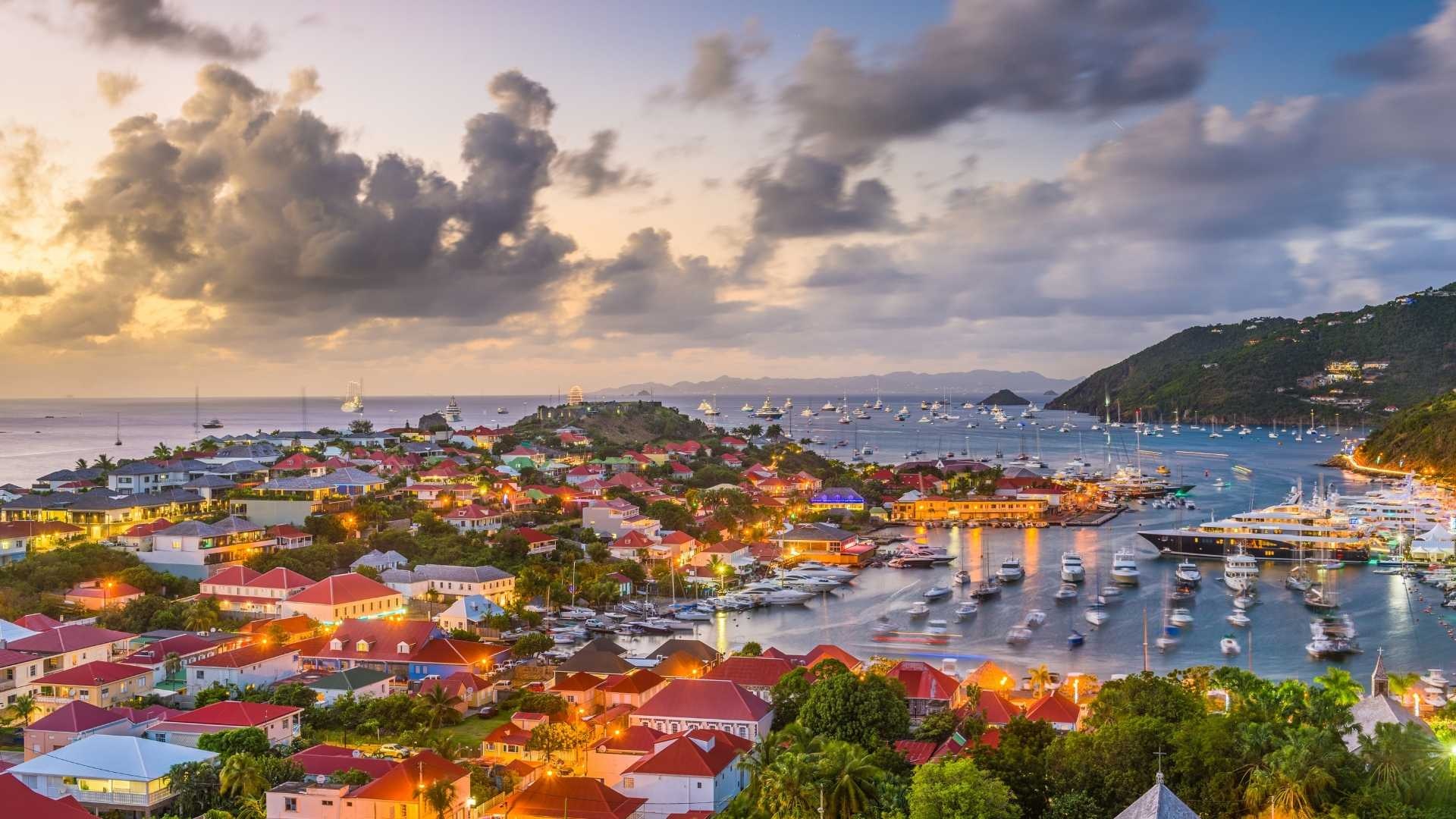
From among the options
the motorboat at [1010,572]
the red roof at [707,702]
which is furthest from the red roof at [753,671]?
the motorboat at [1010,572]

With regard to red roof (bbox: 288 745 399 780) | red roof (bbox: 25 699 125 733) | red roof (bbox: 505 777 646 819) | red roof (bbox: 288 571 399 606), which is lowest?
red roof (bbox: 505 777 646 819)

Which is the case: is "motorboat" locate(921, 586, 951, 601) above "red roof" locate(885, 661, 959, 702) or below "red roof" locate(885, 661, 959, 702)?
below

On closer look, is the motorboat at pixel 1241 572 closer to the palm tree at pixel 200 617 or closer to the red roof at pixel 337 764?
the red roof at pixel 337 764

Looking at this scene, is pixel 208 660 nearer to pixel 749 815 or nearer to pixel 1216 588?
pixel 749 815

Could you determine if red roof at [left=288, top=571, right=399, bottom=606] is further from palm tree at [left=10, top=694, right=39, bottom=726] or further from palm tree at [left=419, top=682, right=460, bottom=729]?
palm tree at [left=10, top=694, right=39, bottom=726]

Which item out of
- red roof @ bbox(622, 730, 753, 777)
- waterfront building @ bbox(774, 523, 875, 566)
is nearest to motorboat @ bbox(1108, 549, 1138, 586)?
waterfront building @ bbox(774, 523, 875, 566)

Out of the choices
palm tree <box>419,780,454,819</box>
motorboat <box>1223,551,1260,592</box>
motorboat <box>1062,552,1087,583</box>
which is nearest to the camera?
palm tree <box>419,780,454,819</box>
